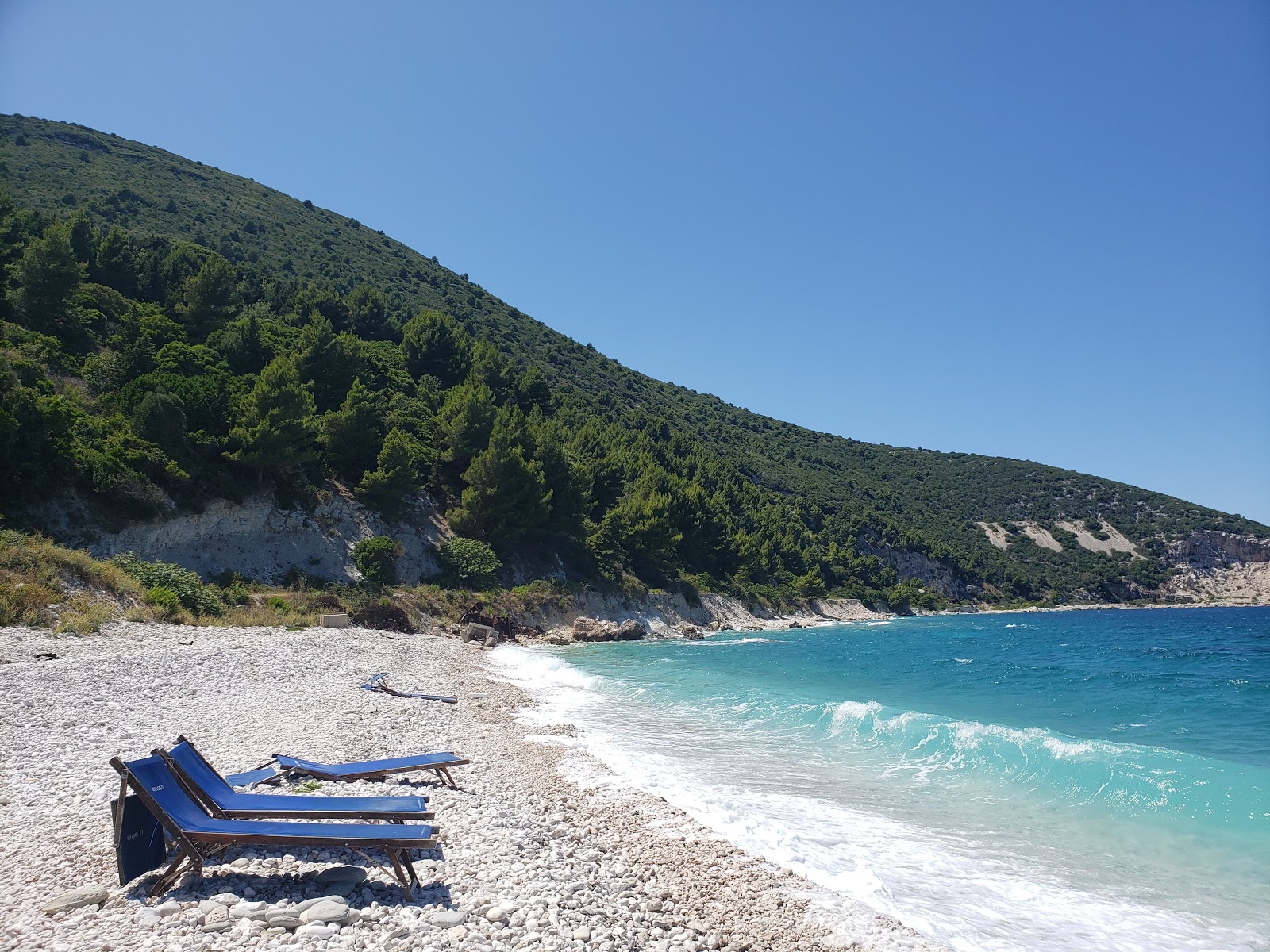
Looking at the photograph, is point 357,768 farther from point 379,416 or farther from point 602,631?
point 379,416

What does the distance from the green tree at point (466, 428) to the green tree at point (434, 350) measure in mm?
11996

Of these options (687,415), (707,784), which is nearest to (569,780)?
(707,784)

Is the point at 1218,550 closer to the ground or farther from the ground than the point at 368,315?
closer to the ground

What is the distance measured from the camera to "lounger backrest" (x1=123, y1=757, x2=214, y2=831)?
5.35m

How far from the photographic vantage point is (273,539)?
31.8 meters

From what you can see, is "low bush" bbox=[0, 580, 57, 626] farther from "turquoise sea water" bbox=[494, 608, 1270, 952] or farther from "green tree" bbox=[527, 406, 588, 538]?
"green tree" bbox=[527, 406, 588, 538]

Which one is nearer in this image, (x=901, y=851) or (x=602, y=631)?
(x=901, y=851)

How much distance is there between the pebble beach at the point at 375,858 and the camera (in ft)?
15.9

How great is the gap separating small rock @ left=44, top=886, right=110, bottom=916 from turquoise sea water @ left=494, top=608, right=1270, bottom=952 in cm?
584

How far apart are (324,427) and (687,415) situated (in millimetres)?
80388

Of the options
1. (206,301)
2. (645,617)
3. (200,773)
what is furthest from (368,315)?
(200,773)

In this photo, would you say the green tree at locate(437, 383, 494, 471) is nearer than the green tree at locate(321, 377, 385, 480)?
No

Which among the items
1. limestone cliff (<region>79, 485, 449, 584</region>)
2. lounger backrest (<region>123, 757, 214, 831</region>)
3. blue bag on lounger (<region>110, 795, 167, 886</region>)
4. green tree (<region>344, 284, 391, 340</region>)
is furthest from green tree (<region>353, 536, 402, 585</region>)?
green tree (<region>344, 284, 391, 340</region>)

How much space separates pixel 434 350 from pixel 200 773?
5458cm
